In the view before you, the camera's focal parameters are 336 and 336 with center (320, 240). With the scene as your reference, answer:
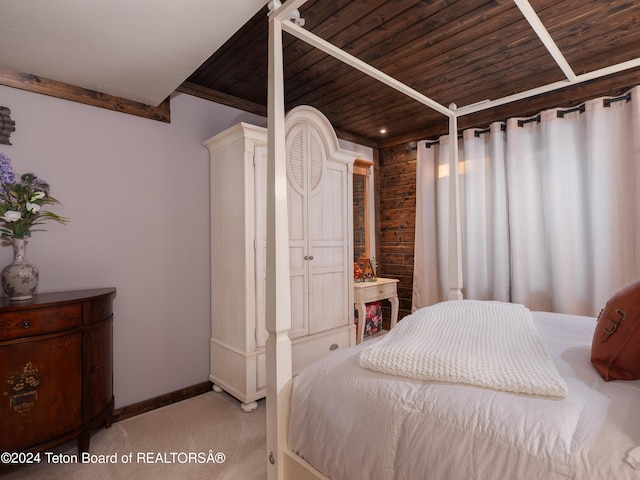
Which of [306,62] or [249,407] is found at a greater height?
[306,62]

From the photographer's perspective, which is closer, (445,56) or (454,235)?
(445,56)

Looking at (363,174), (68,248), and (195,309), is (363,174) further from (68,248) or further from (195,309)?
(68,248)

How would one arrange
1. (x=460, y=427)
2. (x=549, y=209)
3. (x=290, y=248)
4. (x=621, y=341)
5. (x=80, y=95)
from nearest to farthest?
(x=460, y=427), (x=621, y=341), (x=80, y=95), (x=290, y=248), (x=549, y=209)

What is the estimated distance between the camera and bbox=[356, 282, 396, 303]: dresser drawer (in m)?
3.47

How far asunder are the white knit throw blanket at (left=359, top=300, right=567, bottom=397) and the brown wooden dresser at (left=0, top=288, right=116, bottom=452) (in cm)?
166

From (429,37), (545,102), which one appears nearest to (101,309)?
(429,37)

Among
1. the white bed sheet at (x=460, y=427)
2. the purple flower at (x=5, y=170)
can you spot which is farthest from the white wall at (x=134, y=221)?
the white bed sheet at (x=460, y=427)

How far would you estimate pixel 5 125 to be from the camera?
197 centimetres

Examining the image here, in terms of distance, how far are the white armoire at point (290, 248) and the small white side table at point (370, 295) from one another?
0.99ft

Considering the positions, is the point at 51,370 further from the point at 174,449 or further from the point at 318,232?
the point at 318,232

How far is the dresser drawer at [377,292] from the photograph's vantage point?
347 centimetres

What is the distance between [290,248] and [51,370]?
1.58 meters

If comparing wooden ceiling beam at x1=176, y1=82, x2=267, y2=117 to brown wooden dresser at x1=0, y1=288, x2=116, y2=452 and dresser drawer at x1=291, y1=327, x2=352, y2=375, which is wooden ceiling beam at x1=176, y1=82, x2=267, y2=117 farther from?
dresser drawer at x1=291, y1=327, x2=352, y2=375

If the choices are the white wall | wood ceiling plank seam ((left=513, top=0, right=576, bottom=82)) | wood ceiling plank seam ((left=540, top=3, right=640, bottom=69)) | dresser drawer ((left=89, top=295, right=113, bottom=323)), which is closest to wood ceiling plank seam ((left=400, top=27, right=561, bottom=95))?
wood ceiling plank seam ((left=540, top=3, right=640, bottom=69))
